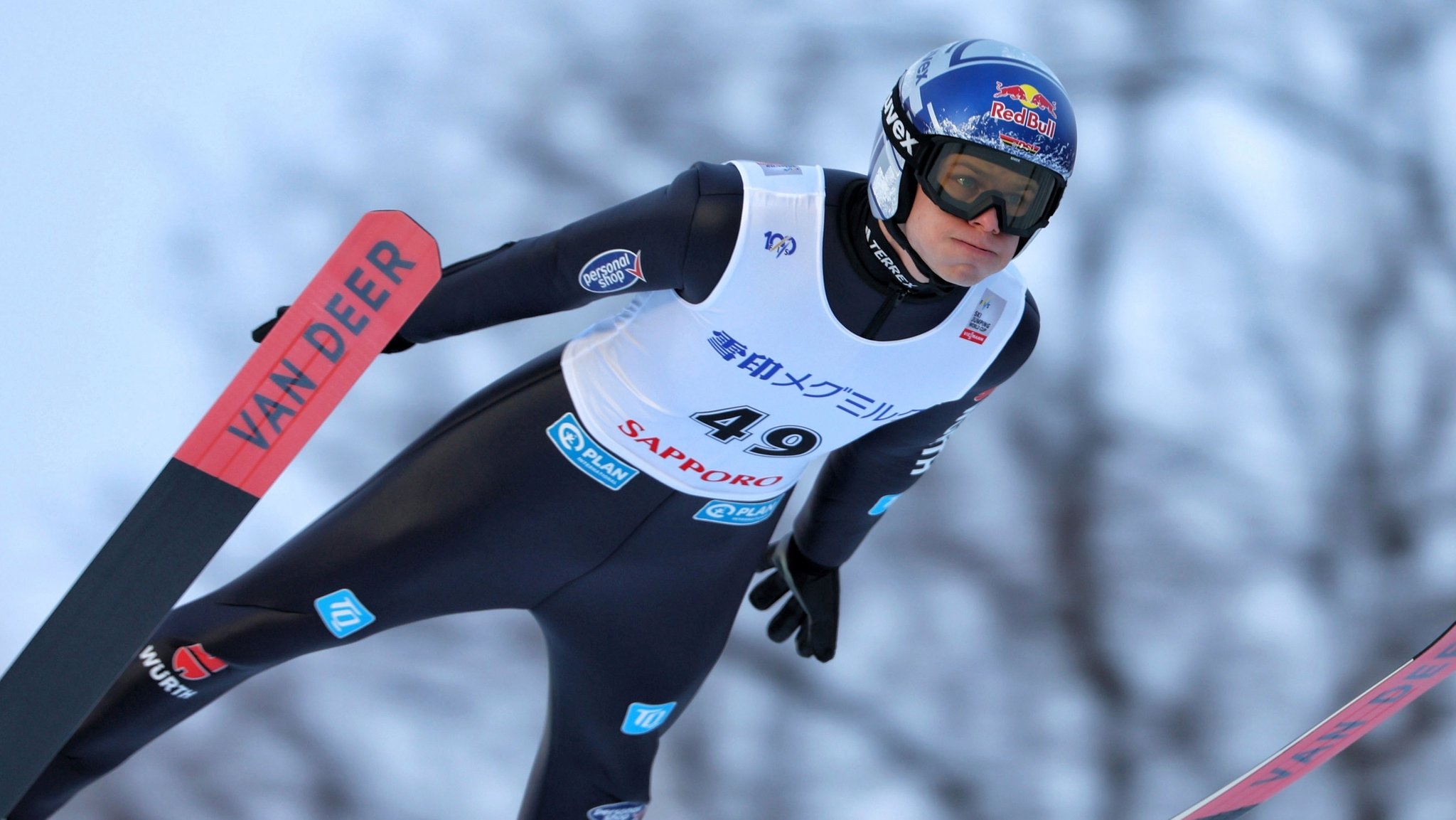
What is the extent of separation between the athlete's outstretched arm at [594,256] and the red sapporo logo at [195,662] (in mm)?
504

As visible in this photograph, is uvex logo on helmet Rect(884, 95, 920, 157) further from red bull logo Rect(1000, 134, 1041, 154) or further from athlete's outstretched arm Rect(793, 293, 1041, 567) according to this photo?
athlete's outstretched arm Rect(793, 293, 1041, 567)

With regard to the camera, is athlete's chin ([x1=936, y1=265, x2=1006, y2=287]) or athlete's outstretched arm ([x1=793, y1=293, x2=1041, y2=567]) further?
athlete's outstretched arm ([x1=793, y1=293, x2=1041, y2=567])

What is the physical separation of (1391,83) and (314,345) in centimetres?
285

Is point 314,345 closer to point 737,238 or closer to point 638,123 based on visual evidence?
point 737,238

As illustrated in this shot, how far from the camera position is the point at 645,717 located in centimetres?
193

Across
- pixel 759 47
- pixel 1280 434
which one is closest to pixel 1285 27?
pixel 1280 434

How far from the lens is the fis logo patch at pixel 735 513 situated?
6.01ft

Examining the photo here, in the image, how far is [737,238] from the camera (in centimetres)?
159

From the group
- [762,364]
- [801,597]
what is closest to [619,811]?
[801,597]

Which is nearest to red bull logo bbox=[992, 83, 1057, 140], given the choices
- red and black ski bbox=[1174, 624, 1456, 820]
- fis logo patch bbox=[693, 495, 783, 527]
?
fis logo patch bbox=[693, 495, 783, 527]

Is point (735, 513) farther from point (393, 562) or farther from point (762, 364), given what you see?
point (393, 562)

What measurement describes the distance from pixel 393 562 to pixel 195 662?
0.29 m

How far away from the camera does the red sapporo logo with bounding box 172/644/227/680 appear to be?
174 cm

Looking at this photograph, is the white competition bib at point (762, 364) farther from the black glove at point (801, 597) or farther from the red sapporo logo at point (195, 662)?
the red sapporo logo at point (195, 662)
